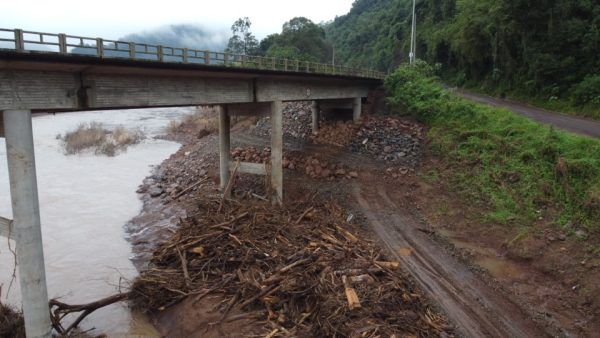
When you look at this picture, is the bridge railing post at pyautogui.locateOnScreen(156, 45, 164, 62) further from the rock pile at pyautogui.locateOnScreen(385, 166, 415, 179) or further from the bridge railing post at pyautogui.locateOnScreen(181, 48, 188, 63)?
the rock pile at pyautogui.locateOnScreen(385, 166, 415, 179)

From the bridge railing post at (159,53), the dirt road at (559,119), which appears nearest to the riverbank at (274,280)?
the bridge railing post at (159,53)

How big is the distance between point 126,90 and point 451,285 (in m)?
14.1

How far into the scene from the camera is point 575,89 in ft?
98.6

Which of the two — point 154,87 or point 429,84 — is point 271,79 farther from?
point 429,84

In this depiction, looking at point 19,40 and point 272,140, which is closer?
point 19,40

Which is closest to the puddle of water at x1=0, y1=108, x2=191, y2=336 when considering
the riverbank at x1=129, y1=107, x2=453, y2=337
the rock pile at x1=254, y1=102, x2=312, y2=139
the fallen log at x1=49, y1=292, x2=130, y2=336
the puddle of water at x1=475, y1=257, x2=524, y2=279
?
the fallen log at x1=49, y1=292, x2=130, y2=336

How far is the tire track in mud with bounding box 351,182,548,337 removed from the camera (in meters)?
13.0

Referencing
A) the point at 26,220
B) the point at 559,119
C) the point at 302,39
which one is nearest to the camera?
the point at 26,220

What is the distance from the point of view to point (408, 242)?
18.9 meters

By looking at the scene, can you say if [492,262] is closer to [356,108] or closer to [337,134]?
[337,134]

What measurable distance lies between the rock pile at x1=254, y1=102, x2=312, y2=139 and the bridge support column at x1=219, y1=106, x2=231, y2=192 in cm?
1089

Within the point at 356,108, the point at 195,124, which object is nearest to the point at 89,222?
the point at 356,108

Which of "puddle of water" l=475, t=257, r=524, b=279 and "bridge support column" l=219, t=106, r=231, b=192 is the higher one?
"bridge support column" l=219, t=106, r=231, b=192

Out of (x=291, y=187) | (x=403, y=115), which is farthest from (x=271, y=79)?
(x=403, y=115)
